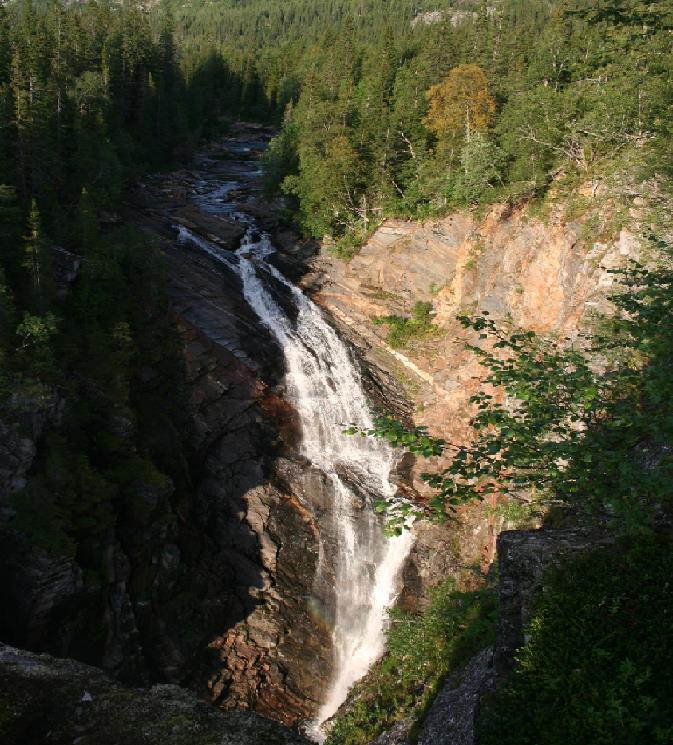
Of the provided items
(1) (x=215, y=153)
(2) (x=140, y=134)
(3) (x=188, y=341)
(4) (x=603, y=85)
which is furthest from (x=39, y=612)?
(1) (x=215, y=153)

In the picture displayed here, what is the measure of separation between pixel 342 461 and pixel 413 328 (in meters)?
8.78

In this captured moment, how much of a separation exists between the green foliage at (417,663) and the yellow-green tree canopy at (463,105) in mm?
23513

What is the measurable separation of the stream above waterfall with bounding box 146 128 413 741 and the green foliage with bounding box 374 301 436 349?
268 centimetres

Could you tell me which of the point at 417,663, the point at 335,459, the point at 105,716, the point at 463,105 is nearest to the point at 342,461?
the point at 335,459

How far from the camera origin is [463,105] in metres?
29.9

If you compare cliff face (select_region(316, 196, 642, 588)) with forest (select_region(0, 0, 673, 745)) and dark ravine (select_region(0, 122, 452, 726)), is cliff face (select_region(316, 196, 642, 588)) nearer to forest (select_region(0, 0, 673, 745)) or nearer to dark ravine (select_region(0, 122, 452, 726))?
forest (select_region(0, 0, 673, 745))

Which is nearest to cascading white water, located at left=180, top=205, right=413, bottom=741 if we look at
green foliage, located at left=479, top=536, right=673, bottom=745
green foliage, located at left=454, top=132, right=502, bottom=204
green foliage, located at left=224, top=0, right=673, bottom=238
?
green foliage, located at left=224, top=0, right=673, bottom=238

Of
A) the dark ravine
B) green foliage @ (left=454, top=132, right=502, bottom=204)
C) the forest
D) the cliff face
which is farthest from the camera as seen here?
green foliage @ (left=454, top=132, right=502, bottom=204)

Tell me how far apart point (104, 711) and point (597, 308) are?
18941 mm

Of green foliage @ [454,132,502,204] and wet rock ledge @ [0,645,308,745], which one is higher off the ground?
green foliage @ [454,132,502,204]

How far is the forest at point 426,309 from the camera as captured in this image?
5535mm

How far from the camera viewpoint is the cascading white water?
70.0 ft

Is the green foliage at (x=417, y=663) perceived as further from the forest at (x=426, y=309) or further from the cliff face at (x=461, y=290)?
the cliff face at (x=461, y=290)

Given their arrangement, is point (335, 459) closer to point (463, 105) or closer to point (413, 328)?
point (413, 328)
